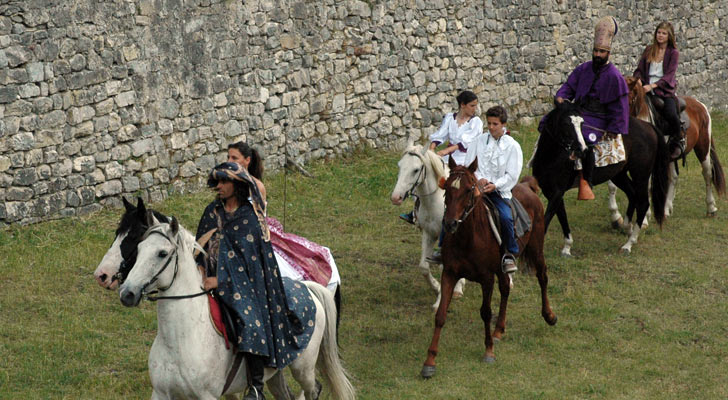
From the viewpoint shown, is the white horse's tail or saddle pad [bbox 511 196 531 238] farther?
saddle pad [bbox 511 196 531 238]

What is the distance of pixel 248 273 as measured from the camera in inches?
233

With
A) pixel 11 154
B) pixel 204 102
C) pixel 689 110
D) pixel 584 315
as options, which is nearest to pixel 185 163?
pixel 204 102

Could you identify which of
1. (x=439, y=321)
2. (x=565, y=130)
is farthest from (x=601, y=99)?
(x=439, y=321)

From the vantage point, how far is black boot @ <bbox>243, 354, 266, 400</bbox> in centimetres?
592

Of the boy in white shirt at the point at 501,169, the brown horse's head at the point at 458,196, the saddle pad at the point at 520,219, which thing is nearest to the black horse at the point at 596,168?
the saddle pad at the point at 520,219

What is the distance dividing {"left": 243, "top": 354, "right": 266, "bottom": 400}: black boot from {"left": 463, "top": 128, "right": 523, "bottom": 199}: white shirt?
302 cm

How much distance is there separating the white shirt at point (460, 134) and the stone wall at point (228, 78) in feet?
13.8

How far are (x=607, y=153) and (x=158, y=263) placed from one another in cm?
690

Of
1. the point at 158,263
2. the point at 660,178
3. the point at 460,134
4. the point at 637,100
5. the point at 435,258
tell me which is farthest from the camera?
the point at 637,100

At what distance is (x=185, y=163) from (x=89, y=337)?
4.72 metres

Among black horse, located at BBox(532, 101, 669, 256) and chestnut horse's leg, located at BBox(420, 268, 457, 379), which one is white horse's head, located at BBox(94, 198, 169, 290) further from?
black horse, located at BBox(532, 101, 669, 256)

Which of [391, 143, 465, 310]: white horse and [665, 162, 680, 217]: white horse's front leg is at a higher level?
[391, 143, 465, 310]: white horse

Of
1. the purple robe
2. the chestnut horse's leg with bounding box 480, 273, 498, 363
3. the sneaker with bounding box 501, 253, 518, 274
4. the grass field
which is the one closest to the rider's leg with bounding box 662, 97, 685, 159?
the grass field

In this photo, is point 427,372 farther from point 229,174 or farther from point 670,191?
point 670,191
